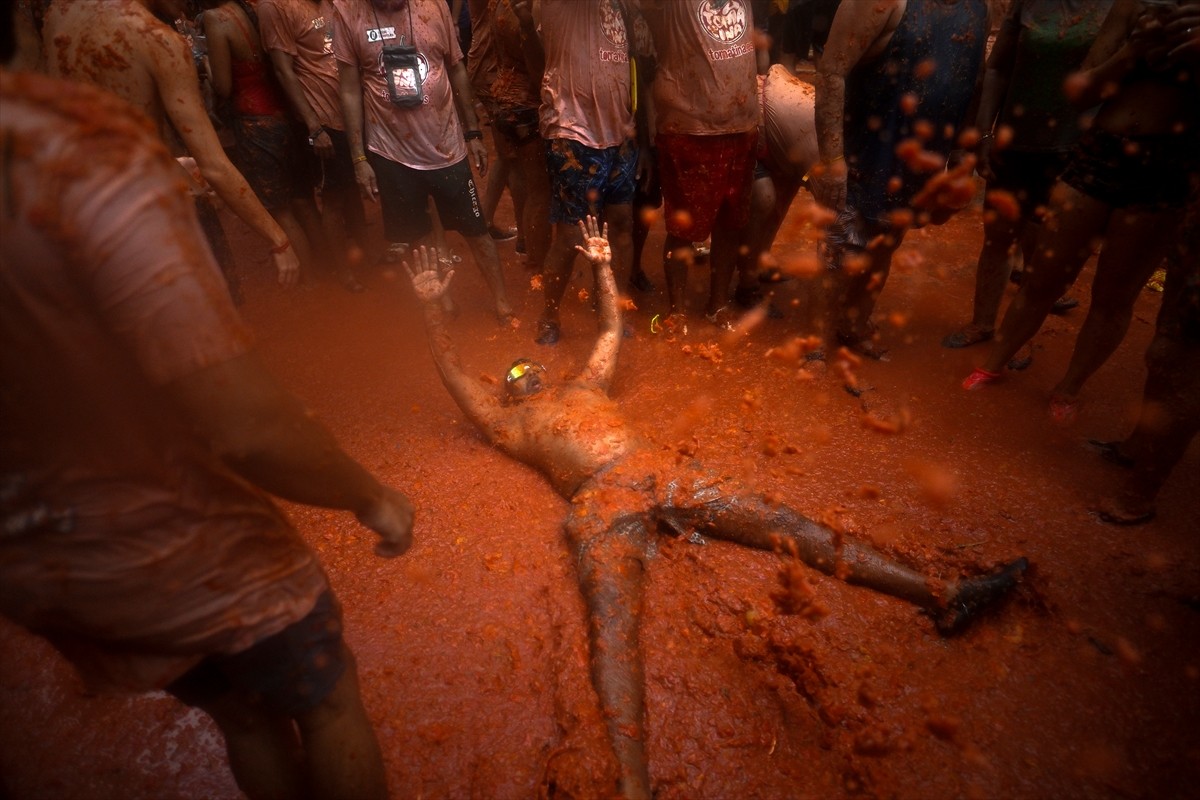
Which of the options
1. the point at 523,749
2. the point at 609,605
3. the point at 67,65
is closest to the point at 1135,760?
the point at 609,605

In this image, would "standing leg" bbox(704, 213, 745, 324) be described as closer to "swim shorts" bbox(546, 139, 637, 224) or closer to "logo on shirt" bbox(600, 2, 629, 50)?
"swim shorts" bbox(546, 139, 637, 224)

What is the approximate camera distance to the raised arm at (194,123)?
2.27m

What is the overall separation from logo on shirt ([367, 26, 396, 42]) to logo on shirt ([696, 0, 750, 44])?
1620 mm

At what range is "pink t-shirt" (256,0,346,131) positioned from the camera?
354 centimetres

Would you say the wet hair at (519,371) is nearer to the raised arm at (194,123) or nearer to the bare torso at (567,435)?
the bare torso at (567,435)

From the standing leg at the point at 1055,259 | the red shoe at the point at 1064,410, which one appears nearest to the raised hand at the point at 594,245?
the standing leg at the point at 1055,259

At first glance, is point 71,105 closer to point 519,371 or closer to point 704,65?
point 519,371

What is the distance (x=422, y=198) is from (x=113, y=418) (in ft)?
9.61

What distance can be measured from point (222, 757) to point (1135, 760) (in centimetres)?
268

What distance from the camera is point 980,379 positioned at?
10.0ft

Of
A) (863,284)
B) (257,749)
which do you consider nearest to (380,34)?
(863,284)

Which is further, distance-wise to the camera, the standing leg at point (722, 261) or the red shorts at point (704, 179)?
the standing leg at point (722, 261)

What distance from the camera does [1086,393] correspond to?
2.96 metres

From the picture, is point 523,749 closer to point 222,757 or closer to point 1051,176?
point 222,757
